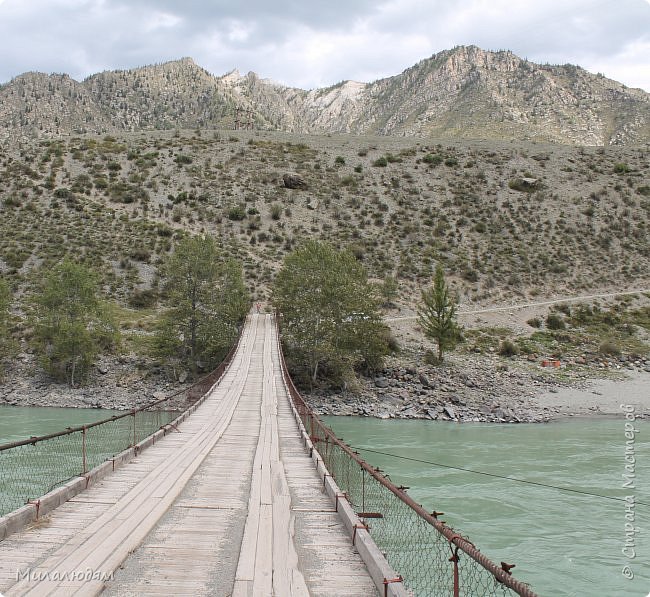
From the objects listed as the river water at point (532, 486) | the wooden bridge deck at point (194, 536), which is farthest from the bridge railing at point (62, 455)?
the river water at point (532, 486)

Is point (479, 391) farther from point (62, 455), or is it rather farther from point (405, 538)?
point (62, 455)

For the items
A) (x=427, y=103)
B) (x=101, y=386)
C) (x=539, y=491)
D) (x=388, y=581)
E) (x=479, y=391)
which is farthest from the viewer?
(x=427, y=103)

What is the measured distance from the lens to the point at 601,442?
50.0 feet

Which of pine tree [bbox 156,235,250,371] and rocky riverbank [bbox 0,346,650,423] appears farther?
pine tree [bbox 156,235,250,371]

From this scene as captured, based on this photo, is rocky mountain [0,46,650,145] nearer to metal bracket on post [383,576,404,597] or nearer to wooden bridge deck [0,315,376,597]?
wooden bridge deck [0,315,376,597]

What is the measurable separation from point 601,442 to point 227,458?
12.1 m

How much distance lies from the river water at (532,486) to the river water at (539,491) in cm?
2

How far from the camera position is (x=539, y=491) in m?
10.6

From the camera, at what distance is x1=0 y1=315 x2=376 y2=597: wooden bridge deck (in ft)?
11.9

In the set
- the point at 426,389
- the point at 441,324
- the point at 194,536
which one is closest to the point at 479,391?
the point at 426,389

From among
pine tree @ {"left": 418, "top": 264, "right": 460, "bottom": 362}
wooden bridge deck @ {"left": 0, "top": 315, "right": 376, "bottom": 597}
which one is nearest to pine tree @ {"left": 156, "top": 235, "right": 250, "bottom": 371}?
pine tree @ {"left": 418, "top": 264, "right": 460, "bottom": 362}

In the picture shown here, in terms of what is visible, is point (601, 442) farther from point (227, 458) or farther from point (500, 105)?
point (500, 105)

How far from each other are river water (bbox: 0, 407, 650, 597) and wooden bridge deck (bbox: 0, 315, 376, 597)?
3.54 meters

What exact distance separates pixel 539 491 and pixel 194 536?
8269 mm
